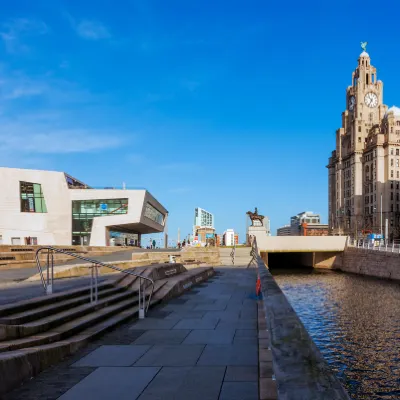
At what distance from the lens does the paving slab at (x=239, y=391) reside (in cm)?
488

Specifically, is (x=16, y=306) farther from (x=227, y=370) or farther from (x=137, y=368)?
(x=227, y=370)

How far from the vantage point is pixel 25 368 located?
5.42 metres

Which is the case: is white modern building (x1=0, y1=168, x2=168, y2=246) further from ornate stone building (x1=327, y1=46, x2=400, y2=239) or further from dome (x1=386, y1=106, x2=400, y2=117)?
dome (x1=386, y1=106, x2=400, y2=117)

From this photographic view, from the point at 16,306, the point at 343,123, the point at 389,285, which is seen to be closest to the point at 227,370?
the point at 16,306

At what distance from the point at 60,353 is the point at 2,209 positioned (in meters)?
48.7

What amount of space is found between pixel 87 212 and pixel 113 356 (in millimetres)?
51608

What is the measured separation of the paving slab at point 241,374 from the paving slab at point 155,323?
3.30 m

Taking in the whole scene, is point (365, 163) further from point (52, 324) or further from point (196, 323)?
point (52, 324)

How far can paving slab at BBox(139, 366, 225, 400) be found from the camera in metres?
4.97

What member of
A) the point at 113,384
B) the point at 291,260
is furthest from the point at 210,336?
the point at 291,260

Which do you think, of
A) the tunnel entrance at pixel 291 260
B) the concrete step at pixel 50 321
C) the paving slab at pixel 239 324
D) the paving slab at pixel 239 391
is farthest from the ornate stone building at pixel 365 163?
the paving slab at pixel 239 391

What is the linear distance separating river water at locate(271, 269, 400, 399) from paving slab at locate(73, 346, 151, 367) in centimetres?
749

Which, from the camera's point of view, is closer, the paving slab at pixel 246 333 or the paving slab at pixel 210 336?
the paving slab at pixel 210 336

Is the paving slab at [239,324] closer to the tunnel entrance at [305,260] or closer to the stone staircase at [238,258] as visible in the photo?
the stone staircase at [238,258]
